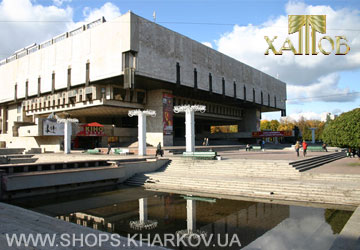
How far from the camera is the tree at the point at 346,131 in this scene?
17766mm

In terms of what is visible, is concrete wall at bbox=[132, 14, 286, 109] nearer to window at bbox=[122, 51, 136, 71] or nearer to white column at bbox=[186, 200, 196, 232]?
window at bbox=[122, 51, 136, 71]

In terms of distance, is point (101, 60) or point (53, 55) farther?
point (53, 55)

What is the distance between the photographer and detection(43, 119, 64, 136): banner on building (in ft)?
131

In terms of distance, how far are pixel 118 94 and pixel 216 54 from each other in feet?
59.5

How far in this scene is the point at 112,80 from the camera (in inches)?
1449

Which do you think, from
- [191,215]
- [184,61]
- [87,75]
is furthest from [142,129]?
[184,61]

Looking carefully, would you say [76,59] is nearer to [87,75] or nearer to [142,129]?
[87,75]

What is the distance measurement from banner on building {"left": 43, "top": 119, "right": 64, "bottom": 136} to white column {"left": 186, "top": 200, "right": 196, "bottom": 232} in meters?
33.3

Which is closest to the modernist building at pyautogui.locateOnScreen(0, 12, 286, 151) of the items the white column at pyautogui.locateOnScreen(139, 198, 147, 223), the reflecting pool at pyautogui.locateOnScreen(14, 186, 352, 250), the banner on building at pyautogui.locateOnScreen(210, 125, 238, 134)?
the white column at pyautogui.locateOnScreen(139, 198, 147, 223)

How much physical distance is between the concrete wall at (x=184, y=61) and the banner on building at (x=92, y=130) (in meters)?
12.3

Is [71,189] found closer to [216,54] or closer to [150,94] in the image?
[150,94]

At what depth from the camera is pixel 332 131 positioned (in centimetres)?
1934

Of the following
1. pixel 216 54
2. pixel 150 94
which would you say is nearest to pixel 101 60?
pixel 150 94

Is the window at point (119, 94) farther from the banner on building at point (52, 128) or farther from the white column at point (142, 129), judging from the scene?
the white column at point (142, 129)
